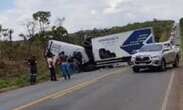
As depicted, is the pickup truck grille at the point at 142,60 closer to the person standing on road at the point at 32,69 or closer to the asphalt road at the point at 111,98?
the person standing on road at the point at 32,69

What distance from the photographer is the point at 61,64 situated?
34.4m

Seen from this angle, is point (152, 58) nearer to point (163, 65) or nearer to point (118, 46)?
point (163, 65)

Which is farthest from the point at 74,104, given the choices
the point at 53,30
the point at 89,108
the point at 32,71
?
the point at 53,30

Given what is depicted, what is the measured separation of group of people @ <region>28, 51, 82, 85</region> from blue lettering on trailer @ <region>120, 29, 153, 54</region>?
3563 mm

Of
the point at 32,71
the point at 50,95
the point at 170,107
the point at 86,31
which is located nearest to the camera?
the point at 170,107

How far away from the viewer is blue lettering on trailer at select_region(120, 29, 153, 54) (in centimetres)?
4272

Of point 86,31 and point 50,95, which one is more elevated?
point 86,31

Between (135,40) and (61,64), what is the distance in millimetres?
10205

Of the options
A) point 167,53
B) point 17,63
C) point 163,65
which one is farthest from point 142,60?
point 17,63

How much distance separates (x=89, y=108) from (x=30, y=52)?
3173 centimetres

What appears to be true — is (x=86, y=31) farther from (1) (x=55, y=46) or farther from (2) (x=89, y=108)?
(2) (x=89, y=108)

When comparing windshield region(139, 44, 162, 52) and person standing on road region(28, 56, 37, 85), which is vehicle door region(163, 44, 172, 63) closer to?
windshield region(139, 44, 162, 52)

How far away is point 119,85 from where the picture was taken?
80.3 ft

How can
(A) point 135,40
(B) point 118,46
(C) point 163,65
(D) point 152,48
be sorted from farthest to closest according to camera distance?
(B) point 118,46 < (A) point 135,40 < (D) point 152,48 < (C) point 163,65
